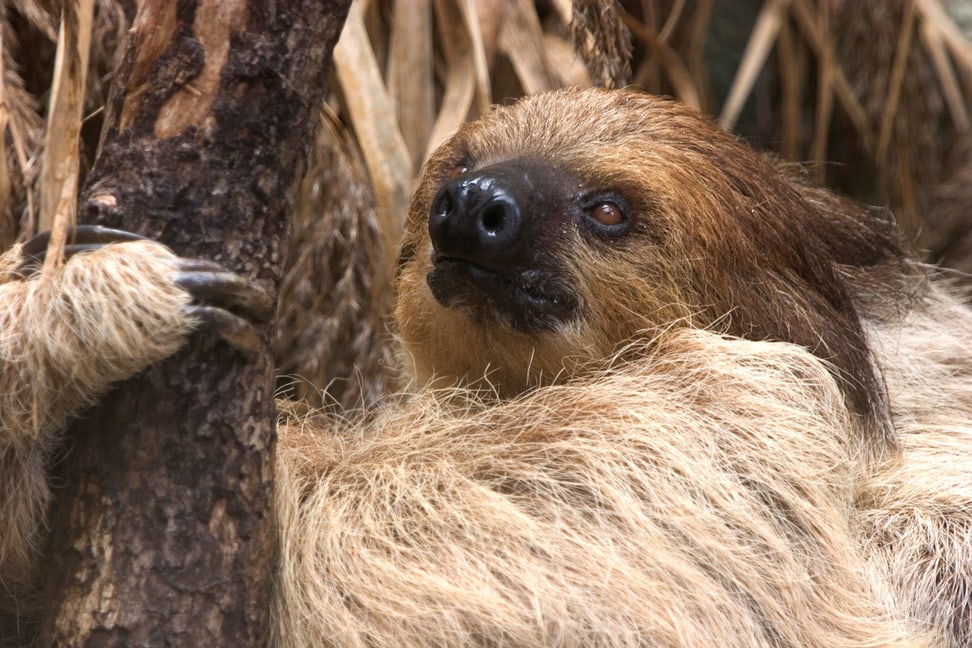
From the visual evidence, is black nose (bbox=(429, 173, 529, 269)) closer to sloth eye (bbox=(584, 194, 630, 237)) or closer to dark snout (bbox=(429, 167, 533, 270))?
dark snout (bbox=(429, 167, 533, 270))

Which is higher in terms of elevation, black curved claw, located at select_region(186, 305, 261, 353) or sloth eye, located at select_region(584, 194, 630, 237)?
black curved claw, located at select_region(186, 305, 261, 353)

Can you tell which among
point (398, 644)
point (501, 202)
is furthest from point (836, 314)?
point (398, 644)

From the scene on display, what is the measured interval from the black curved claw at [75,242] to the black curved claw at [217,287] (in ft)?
0.41

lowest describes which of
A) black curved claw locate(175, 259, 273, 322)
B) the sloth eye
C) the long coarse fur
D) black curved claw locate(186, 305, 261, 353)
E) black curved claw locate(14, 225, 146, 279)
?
the long coarse fur

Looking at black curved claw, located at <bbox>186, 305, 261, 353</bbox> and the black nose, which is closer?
black curved claw, located at <bbox>186, 305, 261, 353</bbox>

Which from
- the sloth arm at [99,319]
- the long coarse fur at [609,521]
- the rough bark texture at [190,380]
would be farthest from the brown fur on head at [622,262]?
the sloth arm at [99,319]

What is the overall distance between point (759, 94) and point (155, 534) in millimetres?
4770

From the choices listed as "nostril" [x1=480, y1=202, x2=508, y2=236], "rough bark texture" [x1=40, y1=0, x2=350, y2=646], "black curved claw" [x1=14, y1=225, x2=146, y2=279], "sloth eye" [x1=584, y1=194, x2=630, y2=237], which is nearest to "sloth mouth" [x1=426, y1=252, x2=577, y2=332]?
"nostril" [x1=480, y1=202, x2=508, y2=236]

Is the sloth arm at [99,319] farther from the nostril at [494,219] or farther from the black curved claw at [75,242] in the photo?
the nostril at [494,219]

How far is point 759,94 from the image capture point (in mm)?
6223

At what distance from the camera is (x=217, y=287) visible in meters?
2.35

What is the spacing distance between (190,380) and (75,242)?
40 centimetres

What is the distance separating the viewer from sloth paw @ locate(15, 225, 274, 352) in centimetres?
233

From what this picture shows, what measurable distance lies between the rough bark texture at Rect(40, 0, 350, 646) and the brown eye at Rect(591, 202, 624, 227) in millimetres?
1070
